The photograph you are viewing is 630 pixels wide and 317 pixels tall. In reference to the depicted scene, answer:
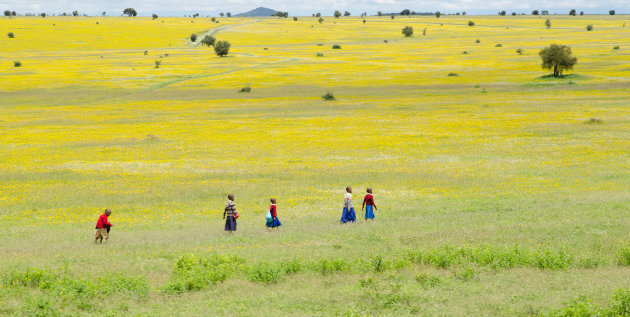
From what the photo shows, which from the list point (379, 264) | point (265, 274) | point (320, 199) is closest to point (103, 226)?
point (265, 274)

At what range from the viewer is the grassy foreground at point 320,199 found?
15.7 metres

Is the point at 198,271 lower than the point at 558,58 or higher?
lower

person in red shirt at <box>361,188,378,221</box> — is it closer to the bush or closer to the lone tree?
the bush

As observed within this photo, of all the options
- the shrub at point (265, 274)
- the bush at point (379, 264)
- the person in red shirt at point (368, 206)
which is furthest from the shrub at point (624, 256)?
the shrub at point (265, 274)

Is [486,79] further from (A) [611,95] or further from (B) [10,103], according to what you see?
(B) [10,103]

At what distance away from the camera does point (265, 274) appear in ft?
55.2

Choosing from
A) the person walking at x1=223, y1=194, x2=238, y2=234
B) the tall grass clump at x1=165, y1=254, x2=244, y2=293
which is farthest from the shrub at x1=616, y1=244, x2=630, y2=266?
the person walking at x1=223, y1=194, x2=238, y2=234

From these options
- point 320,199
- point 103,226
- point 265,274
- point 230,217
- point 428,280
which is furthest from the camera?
point 320,199

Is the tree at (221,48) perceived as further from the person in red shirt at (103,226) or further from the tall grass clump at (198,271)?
the tall grass clump at (198,271)

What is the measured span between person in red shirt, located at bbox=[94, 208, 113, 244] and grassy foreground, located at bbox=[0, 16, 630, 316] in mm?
581

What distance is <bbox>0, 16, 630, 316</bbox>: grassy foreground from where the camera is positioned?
1574 centimetres

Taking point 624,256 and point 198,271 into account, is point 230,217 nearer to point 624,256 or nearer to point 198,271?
point 198,271

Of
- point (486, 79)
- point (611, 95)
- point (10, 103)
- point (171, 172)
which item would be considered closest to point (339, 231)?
point (171, 172)

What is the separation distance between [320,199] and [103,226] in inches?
437
